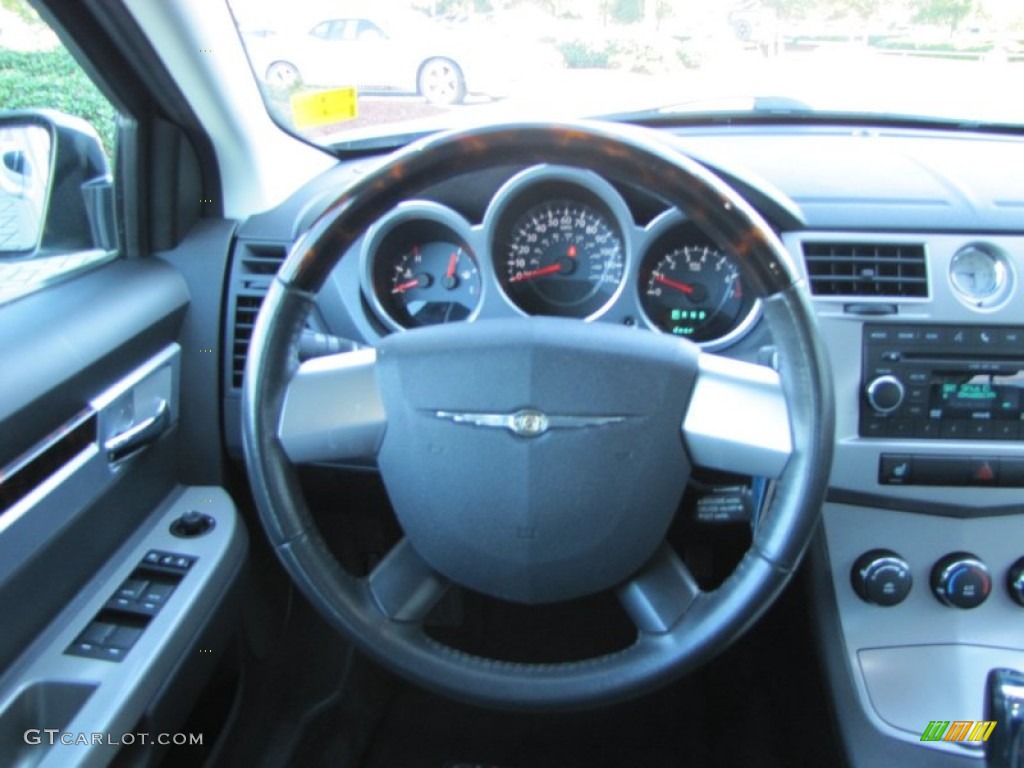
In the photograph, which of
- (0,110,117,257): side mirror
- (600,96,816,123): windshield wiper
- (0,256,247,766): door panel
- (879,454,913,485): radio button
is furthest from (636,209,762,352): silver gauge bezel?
(0,110,117,257): side mirror

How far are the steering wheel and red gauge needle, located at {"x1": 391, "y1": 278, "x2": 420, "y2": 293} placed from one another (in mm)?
546

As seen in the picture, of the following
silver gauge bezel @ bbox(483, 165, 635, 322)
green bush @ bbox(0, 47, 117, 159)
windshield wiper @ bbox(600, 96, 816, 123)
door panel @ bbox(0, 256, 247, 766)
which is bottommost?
door panel @ bbox(0, 256, 247, 766)

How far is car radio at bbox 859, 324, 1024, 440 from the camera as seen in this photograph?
1.73 metres

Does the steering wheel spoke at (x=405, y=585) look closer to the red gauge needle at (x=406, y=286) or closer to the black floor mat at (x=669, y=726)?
the red gauge needle at (x=406, y=286)

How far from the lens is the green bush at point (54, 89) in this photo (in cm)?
170

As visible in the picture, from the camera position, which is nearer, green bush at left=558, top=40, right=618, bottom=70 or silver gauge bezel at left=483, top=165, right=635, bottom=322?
silver gauge bezel at left=483, top=165, right=635, bottom=322

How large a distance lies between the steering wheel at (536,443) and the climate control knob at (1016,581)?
0.85m

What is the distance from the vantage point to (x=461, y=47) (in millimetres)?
2088

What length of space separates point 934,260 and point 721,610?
2.94 feet

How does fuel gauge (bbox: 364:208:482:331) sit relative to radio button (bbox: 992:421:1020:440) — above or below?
above

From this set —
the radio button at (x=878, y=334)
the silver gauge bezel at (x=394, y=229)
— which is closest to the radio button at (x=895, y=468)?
the radio button at (x=878, y=334)

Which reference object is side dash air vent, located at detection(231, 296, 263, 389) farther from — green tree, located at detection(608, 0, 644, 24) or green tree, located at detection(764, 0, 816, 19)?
green tree, located at detection(764, 0, 816, 19)

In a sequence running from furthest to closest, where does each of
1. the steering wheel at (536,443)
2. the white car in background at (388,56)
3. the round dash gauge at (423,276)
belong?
the white car in background at (388,56)
the round dash gauge at (423,276)
the steering wheel at (536,443)

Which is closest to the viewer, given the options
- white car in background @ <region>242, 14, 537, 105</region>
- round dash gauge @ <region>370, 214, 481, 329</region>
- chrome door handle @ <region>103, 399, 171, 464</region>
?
chrome door handle @ <region>103, 399, 171, 464</region>
